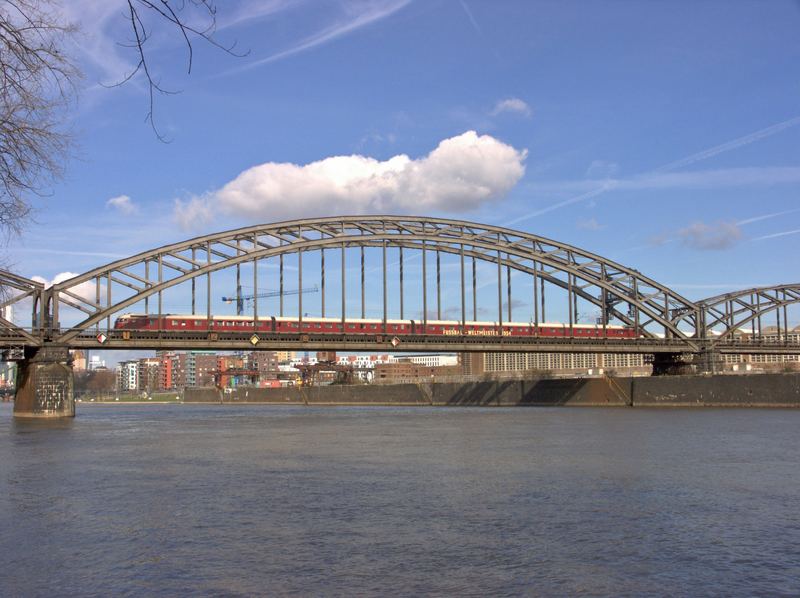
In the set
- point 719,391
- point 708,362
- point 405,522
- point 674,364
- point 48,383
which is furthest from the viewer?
point 674,364

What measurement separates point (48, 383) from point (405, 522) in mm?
47227

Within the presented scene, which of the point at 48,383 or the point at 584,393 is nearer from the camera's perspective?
the point at 48,383

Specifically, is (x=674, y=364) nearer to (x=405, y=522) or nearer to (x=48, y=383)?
(x=48, y=383)

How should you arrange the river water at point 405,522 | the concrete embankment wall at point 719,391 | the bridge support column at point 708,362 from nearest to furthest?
the river water at point 405,522
the concrete embankment wall at point 719,391
the bridge support column at point 708,362

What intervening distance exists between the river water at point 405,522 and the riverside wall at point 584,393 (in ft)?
118

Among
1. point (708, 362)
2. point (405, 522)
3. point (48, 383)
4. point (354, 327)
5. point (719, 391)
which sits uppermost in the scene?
point (354, 327)

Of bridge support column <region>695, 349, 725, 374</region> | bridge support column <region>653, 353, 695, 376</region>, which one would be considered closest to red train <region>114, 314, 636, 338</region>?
bridge support column <region>653, 353, 695, 376</region>

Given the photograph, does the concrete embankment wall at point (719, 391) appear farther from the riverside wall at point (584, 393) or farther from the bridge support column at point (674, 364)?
the bridge support column at point (674, 364)

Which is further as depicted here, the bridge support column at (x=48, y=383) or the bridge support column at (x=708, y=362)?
the bridge support column at (x=708, y=362)

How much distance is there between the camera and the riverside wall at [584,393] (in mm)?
62312

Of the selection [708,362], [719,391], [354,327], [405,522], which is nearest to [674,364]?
[708,362]

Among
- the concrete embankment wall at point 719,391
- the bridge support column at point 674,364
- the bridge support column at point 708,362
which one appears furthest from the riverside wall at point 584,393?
the bridge support column at point 708,362

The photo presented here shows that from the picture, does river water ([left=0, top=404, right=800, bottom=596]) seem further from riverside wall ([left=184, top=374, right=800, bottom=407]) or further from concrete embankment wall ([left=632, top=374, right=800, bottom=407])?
riverside wall ([left=184, top=374, right=800, bottom=407])

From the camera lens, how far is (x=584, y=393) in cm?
8088
